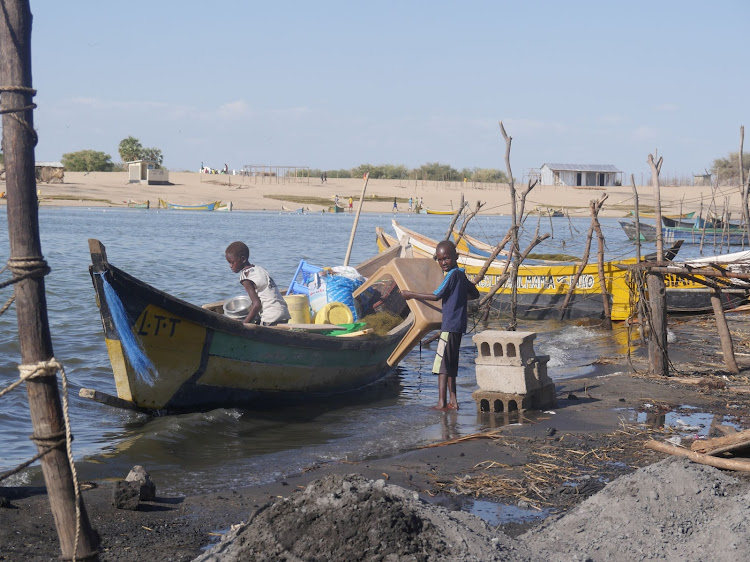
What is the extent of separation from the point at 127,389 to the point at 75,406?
1.77 meters

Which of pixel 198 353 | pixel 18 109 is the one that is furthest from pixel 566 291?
Result: pixel 18 109

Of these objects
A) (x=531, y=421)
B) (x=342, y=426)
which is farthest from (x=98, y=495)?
(x=531, y=421)

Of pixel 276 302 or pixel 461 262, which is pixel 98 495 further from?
pixel 461 262

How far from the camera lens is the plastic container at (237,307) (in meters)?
8.84

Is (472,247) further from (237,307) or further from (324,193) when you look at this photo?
(324,193)

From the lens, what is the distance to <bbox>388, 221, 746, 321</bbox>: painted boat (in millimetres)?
14953

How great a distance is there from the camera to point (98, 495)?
17.3 ft

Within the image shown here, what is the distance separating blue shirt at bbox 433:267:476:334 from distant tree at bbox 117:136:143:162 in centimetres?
8053

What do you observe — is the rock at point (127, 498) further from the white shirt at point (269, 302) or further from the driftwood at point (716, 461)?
the driftwood at point (716, 461)

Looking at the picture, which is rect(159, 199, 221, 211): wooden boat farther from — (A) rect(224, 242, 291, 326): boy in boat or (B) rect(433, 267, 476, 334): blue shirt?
(B) rect(433, 267, 476, 334): blue shirt

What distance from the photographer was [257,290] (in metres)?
8.28

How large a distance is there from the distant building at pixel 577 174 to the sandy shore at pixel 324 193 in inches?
60.9

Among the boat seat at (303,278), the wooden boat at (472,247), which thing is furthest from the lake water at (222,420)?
the wooden boat at (472,247)

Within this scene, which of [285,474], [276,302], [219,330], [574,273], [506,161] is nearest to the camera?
[285,474]
